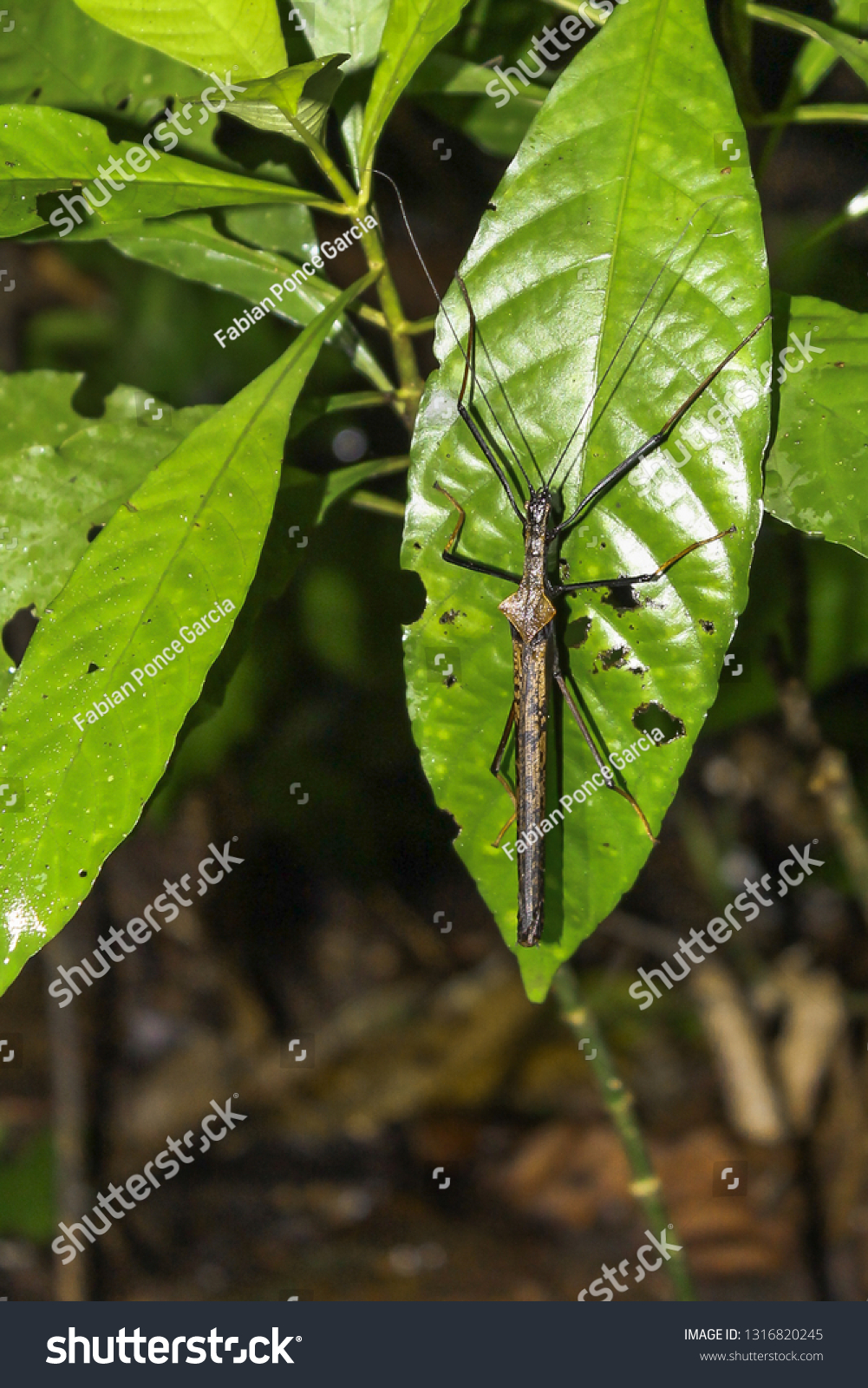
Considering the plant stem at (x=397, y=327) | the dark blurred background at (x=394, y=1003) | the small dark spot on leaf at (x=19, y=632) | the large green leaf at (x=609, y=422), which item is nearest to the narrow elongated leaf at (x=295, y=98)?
the plant stem at (x=397, y=327)

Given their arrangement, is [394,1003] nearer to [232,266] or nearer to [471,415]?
[232,266]

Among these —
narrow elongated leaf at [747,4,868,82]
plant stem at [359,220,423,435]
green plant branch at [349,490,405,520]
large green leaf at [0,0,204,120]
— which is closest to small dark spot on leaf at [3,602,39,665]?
large green leaf at [0,0,204,120]

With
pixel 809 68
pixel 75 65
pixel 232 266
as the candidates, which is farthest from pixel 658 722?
pixel 75 65

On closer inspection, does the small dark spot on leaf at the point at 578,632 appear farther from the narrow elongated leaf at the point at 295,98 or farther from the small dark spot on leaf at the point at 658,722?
the narrow elongated leaf at the point at 295,98

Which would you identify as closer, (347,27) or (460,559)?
(460,559)

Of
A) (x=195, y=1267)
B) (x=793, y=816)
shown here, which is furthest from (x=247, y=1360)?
(x=793, y=816)

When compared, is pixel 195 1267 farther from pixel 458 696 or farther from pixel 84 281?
pixel 84 281
